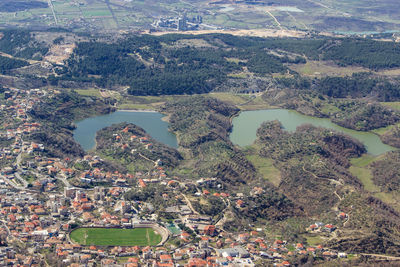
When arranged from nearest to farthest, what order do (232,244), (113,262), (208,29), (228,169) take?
1. (113,262)
2. (232,244)
3. (228,169)
4. (208,29)

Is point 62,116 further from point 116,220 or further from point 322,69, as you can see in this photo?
point 322,69

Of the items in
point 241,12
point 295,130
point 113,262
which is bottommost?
point 241,12

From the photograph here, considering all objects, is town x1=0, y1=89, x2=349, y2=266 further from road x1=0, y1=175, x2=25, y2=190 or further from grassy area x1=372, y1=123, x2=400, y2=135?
grassy area x1=372, y1=123, x2=400, y2=135

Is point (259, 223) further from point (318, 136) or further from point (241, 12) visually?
point (241, 12)

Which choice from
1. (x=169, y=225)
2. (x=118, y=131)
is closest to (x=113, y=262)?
(x=169, y=225)

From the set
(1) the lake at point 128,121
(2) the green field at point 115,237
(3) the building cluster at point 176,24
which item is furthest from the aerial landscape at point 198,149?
(3) the building cluster at point 176,24
